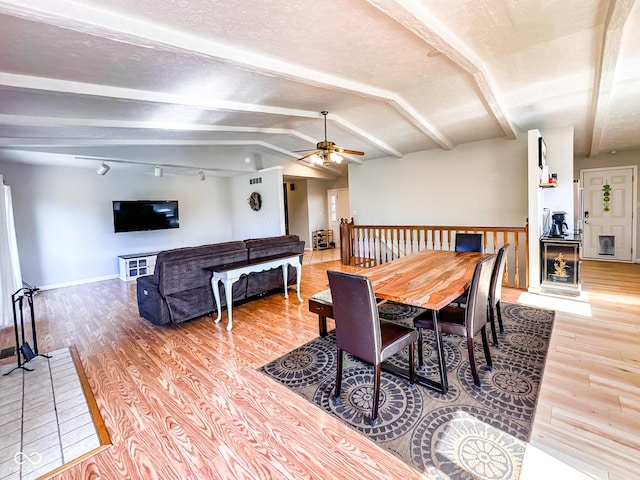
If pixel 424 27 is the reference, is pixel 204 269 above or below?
below

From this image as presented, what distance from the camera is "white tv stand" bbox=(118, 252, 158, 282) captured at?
624 cm

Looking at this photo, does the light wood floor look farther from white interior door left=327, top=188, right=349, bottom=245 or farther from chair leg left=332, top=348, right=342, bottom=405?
white interior door left=327, top=188, right=349, bottom=245

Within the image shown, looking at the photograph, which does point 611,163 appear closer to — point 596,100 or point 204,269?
point 596,100

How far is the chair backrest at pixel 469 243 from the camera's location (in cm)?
395

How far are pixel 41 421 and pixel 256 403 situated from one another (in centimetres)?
145

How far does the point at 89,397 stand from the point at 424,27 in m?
3.79

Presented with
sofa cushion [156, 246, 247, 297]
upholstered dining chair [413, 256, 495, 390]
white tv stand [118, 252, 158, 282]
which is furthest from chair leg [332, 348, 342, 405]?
white tv stand [118, 252, 158, 282]

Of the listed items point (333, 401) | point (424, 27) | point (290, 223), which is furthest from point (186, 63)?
point (290, 223)

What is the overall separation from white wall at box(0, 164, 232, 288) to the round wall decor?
5.60ft

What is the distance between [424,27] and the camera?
7.22ft

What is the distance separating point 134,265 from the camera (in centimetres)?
635

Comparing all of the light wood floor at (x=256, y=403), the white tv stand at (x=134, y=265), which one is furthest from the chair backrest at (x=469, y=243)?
the white tv stand at (x=134, y=265)

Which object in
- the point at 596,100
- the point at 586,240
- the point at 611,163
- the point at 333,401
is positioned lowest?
the point at 333,401

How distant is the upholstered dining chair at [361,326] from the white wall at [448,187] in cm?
484
